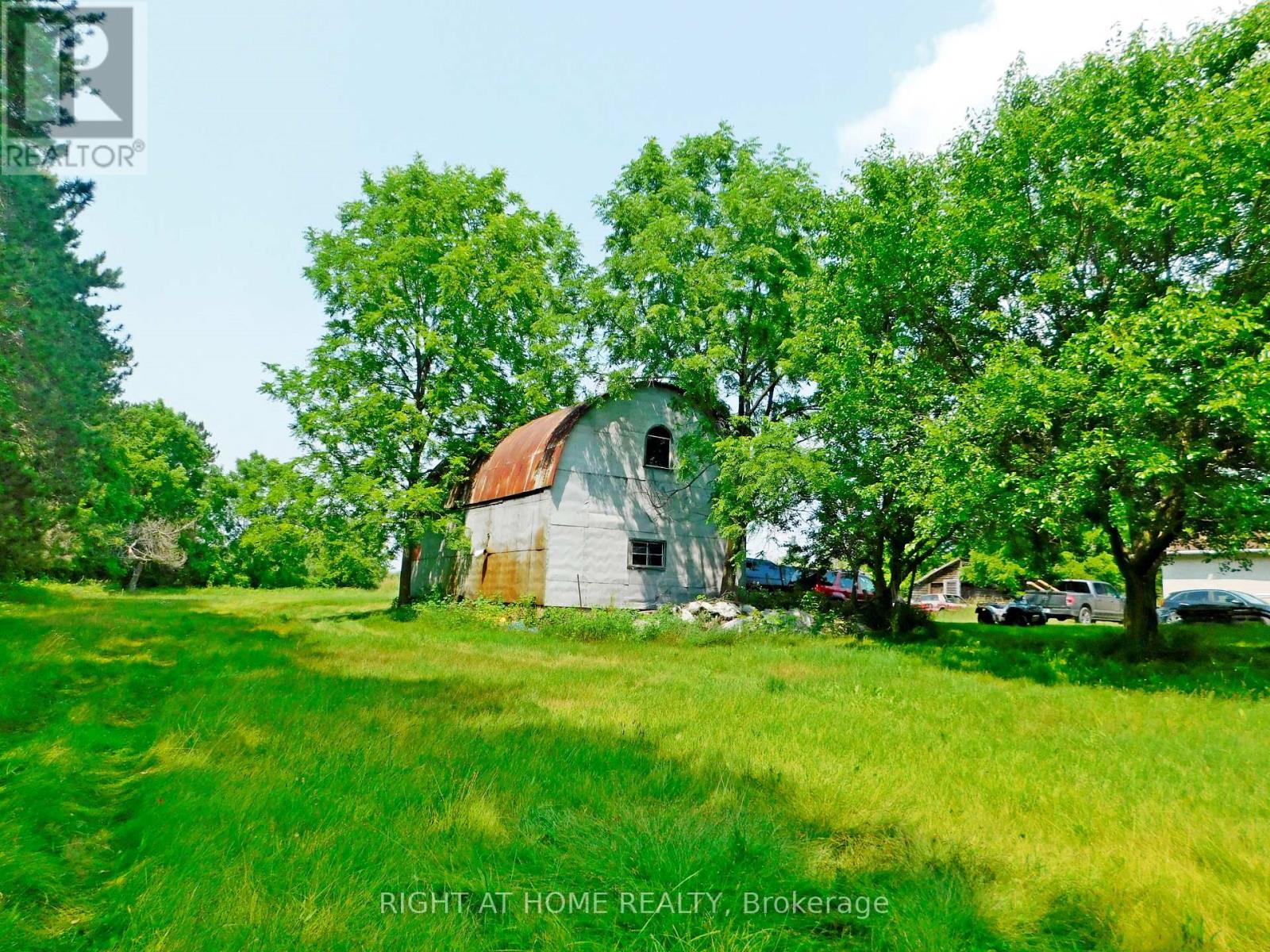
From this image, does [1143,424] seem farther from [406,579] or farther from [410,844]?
[406,579]

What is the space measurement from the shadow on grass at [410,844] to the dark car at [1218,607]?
1258 inches

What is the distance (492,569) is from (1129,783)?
19754 mm

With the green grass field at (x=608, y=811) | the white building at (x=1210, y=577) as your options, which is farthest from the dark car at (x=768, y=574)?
the white building at (x=1210, y=577)

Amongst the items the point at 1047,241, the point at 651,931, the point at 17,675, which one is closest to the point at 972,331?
the point at 1047,241

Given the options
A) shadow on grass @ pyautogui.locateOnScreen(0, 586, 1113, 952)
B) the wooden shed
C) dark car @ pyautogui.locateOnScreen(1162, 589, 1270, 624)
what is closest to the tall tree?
shadow on grass @ pyautogui.locateOnScreen(0, 586, 1113, 952)

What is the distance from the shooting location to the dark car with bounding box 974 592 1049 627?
1161 inches

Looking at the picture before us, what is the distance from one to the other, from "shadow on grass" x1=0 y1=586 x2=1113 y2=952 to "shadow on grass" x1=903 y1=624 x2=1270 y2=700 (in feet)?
32.4

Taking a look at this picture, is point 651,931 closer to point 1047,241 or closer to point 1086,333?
point 1086,333

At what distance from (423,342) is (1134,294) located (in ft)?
72.0

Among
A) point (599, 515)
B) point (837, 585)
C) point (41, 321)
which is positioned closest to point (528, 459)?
point (599, 515)

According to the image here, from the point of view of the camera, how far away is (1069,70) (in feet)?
45.6

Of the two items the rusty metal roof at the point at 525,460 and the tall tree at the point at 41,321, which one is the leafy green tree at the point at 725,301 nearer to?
the rusty metal roof at the point at 525,460

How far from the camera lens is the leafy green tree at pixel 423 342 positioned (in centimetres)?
2275

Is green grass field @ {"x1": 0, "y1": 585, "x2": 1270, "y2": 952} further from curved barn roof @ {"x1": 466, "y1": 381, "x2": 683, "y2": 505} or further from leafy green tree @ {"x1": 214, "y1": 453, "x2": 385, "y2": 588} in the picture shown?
leafy green tree @ {"x1": 214, "y1": 453, "x2": 385, "y2": 588}
